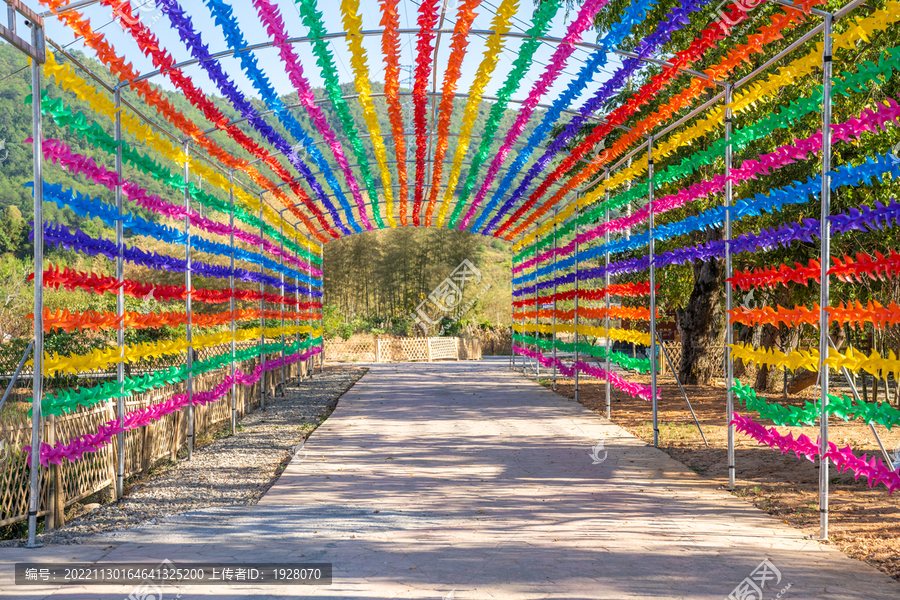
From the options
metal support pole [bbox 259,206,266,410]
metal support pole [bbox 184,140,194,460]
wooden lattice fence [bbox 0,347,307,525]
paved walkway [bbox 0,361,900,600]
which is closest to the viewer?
paved walkway [bbox 0,361,900,600]

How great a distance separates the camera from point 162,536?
455 cm

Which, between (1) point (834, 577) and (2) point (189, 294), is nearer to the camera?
(1) point (834, 577)

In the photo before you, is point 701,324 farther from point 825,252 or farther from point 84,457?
point 84,457

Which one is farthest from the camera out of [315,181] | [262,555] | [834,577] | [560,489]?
[315,181]

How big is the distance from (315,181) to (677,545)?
362 inches

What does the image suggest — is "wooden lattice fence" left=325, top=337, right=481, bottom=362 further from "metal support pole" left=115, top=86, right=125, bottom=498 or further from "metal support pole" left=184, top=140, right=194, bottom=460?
"metal support pole" left=115, top=86, right=125, bottom=498

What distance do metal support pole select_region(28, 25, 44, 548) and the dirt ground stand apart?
514 centimetres

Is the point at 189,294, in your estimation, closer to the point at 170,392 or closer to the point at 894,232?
the point at 170,392

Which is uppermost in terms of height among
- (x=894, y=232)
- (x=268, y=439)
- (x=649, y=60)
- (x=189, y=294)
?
(x=649, y=60)

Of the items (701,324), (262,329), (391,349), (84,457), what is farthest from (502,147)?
(391,349)

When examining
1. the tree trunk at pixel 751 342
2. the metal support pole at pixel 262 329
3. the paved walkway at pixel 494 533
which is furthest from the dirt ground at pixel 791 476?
the metal support pole at pixel 262 329

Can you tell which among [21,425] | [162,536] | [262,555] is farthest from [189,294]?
[262,555]

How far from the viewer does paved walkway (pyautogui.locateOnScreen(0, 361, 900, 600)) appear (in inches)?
140

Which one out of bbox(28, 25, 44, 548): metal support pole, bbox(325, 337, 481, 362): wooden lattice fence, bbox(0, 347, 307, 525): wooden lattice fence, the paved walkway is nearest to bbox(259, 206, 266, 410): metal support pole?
bbox(0, 347, 307, 525): wooden lattice fence
